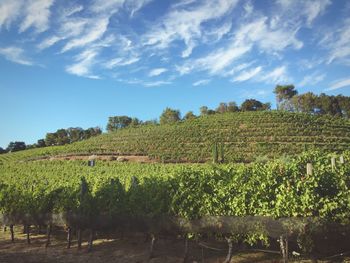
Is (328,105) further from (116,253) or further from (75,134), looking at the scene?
(116,253)

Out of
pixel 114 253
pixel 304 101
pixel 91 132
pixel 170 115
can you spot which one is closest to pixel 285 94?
pixel 304 101

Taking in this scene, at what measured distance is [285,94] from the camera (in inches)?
4186

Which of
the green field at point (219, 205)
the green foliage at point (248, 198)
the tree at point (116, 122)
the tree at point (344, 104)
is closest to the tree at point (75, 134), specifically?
the tree at point (116, 122)

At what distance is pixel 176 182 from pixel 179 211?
0.86 m

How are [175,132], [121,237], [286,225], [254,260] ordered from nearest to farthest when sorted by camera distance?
1. [286,225]
2. [254,260]
3. [121,237]
4. [175,132]

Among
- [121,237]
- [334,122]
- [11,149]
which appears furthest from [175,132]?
[11,149]

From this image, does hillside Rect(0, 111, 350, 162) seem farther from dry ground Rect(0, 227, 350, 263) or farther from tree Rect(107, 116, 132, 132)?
tree Rect(107, 116, 132, 132)

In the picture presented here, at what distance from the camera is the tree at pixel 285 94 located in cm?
10544

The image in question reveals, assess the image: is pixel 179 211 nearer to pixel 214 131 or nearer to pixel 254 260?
pixel 254 260

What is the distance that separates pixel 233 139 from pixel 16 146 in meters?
92.4

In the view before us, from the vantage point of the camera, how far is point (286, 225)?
26.9 ft

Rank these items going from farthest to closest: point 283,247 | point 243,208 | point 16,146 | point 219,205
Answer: point 16,146, point 219,205, point 243,208, point 283,247

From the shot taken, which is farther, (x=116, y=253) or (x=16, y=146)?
(x=16, y=146)

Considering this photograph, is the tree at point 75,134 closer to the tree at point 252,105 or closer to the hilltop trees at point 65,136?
the hilltop trees at point 65,136
